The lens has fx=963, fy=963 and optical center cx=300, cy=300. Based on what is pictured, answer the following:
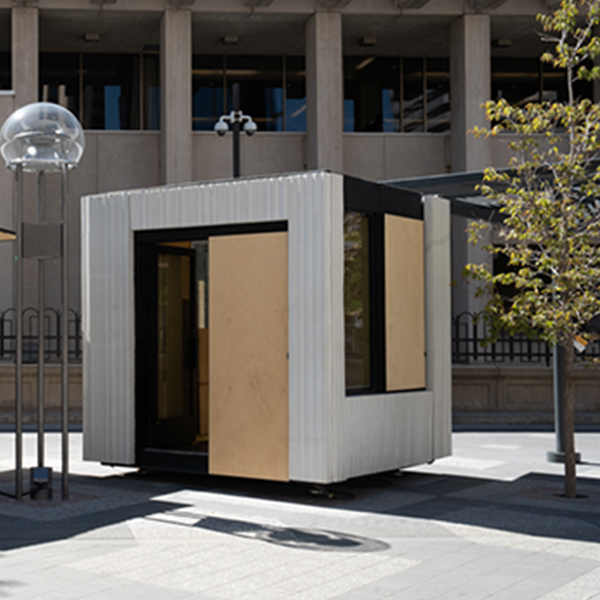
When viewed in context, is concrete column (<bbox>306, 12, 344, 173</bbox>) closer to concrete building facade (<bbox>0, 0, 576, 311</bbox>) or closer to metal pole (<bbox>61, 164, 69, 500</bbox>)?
concrete building facade (<bbox>0, 0, 576, 311</bbox>)

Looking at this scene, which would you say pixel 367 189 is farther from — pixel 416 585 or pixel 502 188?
pixel 416 585

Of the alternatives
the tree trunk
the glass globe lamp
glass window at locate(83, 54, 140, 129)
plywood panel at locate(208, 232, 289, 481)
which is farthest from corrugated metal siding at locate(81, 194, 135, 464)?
glass window at locate(83, 54, 140, 129)

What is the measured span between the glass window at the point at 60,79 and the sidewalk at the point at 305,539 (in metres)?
15.8

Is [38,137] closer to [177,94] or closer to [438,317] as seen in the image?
[438,317]

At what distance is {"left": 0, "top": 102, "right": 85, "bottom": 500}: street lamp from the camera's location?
9484mm

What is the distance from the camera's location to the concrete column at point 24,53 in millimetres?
22719

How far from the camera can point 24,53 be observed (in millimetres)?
22750

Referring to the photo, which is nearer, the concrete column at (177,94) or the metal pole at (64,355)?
the metal pole at (64,355)

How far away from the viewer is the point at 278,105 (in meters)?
25.8

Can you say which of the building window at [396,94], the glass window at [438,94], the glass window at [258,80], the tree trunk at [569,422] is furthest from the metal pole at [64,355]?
the glass window at [438,94]

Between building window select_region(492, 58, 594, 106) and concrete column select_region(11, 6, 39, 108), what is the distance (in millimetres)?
12181

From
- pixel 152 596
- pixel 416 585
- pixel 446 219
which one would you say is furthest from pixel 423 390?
pixel 152 596

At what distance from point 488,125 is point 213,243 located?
1544 centimetres

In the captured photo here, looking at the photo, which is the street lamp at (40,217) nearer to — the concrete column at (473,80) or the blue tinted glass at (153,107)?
the concrete column at (473,80)
